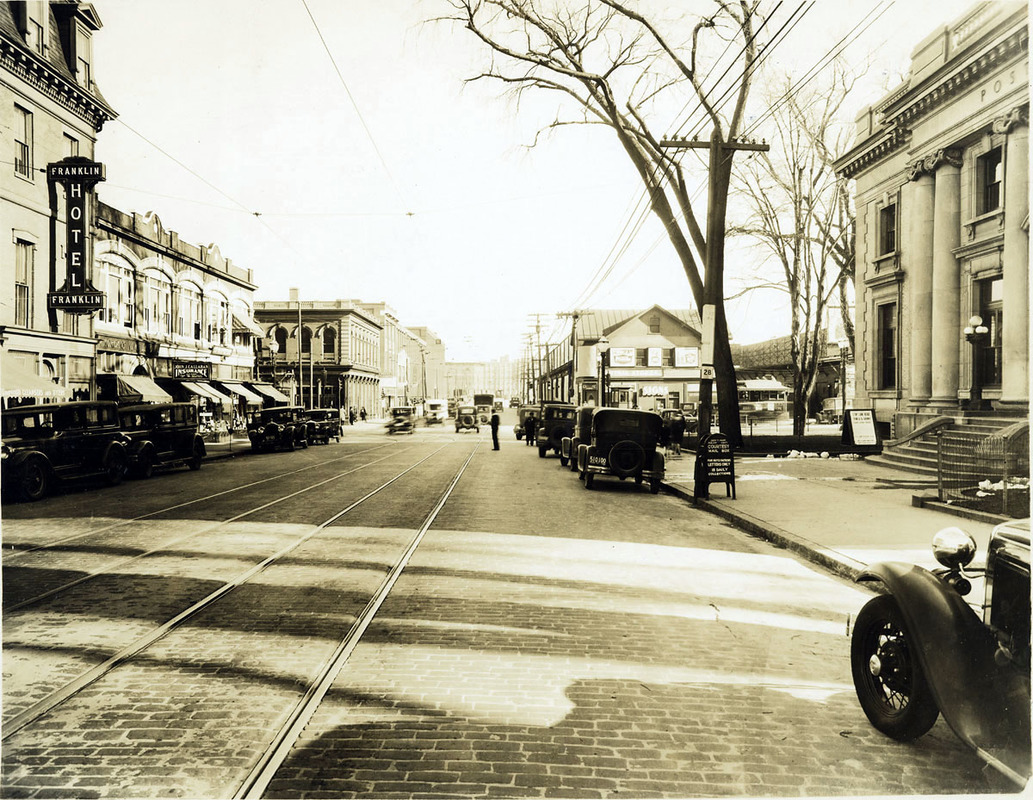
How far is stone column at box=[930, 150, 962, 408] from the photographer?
18109 mm

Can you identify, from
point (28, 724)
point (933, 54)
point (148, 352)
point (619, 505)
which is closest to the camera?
point (28, 724)

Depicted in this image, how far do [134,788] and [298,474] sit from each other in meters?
16.1

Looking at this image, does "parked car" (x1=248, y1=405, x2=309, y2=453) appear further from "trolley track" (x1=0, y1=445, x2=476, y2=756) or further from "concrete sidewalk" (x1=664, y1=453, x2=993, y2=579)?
"trolley track" (x1=0, y1=445, x2=476, y2=756)

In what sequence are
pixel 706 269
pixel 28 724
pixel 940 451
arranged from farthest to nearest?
pixel 706 269 → pixel 940 451 → pixel 28 724

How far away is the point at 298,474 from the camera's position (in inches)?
739

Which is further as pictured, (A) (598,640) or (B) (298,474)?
(B) (298,474)

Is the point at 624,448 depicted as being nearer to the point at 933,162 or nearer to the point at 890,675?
the point at 933,162

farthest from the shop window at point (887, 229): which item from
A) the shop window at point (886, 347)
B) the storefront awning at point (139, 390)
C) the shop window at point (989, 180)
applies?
the storefront awning at point (139, 390)

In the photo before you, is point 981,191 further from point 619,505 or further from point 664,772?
point 664,772

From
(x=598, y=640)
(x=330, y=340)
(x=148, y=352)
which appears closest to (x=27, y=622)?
(x=598, y=640)

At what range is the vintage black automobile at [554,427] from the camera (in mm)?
26875

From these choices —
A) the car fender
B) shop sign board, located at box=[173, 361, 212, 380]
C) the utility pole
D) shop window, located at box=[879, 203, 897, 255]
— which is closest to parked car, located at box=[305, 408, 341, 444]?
shop sign board, located at box=[173, 361, 212, 380]

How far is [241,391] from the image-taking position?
3609cm

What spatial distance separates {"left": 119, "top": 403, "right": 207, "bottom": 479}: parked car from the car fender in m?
17.8
